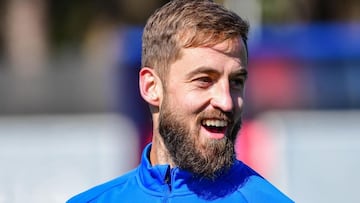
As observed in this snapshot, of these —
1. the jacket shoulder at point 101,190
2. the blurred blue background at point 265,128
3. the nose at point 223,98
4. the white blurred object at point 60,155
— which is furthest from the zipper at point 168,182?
the white blurred object at point 60,155

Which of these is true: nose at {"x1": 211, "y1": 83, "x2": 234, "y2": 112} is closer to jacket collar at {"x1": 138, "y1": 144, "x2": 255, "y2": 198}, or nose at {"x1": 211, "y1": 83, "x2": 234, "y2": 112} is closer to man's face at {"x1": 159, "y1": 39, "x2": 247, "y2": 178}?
man's face at {"x1": 159, "y1": 39, "x2": 247, "y2": 178}

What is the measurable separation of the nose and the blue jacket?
0.24 metres

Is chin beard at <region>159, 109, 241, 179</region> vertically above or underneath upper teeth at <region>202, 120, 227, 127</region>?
underneath

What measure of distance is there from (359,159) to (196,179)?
2.98 m

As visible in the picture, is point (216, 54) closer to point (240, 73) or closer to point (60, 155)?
point (240, 73)

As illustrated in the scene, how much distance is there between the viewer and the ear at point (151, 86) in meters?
3.31

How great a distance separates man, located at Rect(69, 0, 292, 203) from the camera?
10.3 ft

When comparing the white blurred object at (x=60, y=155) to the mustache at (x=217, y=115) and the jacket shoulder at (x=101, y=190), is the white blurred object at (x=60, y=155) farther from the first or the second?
the mustache at (x=217, y=115)

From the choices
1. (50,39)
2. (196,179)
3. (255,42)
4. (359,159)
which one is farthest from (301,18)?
(196,179)

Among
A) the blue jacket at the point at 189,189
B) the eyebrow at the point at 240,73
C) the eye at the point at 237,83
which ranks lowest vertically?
the blue jacket at the point at 189,189

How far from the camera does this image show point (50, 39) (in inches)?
822


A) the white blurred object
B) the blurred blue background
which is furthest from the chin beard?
the white blurred object

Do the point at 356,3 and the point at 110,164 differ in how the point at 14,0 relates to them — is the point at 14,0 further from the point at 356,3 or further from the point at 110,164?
the point at 110,164

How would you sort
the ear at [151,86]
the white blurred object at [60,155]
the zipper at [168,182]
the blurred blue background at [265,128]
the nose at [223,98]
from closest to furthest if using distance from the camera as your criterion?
the nose at [223,98] → the zipper at [168,182] → the ear at [151,86] → the white blurred object at [60,155] → the blurred blue background at [265,128]
